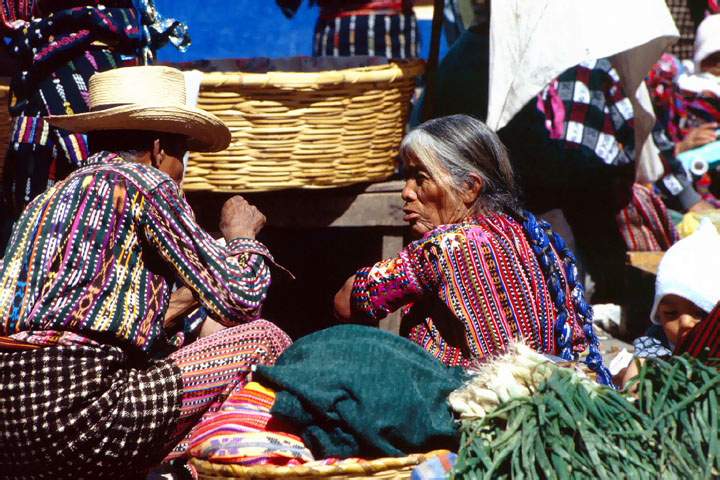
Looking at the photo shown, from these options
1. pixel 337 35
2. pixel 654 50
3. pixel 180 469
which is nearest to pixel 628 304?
pixel 654 50

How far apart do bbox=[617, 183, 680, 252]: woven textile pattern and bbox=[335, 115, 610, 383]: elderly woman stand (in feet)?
6.95

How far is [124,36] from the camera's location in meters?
3.80

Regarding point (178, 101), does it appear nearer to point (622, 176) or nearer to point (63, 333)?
point (63, 333)

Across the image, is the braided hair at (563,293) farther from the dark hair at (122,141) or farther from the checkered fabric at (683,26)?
the checkered fabric at (683,26)

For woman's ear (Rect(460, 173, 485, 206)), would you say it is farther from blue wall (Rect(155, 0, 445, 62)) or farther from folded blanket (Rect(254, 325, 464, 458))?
blue wall (Rect(155, 0, 445, 62))

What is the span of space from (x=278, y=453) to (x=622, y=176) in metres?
3.22

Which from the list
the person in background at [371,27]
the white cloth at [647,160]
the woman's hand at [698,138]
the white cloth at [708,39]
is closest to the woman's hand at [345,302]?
the white cloth at [647,160]

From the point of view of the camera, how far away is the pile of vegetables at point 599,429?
2.29 m

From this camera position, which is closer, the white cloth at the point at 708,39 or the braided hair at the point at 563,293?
the braided hair at the point at 563,293

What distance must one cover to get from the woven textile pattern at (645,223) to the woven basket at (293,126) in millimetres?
1807

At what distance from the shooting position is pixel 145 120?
9.95 ft

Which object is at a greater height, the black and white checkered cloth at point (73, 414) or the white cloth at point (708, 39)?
the white cloth at point (708, 39)

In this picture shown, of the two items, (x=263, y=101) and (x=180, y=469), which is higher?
(x=263, y=101)

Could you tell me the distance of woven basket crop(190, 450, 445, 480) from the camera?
2.50 m
